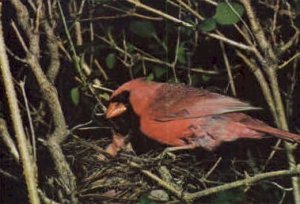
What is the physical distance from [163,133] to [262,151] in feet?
0.75

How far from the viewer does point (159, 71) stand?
1.64 meters

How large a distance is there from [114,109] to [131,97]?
48mm

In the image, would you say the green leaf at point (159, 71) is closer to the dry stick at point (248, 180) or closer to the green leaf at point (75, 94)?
the green leaf at point (75, 94)

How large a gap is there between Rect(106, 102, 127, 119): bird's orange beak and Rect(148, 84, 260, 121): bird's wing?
0.22ft

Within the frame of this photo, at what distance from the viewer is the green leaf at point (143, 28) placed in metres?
1.59

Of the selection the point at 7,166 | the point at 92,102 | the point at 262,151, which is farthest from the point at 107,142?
the point at 262,151

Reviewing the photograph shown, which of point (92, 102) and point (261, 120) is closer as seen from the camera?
point (261, 120)

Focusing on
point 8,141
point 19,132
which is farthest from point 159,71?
point 19,132

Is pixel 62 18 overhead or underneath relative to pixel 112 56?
overhead

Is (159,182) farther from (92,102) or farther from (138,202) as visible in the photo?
(92,102)

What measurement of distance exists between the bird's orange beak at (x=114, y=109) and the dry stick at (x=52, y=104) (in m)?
0.11

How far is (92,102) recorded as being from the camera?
1671 millimetres

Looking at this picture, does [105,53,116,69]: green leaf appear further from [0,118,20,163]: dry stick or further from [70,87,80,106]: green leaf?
[0,118,20,163]: dry stick

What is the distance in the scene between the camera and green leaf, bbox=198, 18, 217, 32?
1.47 metres
